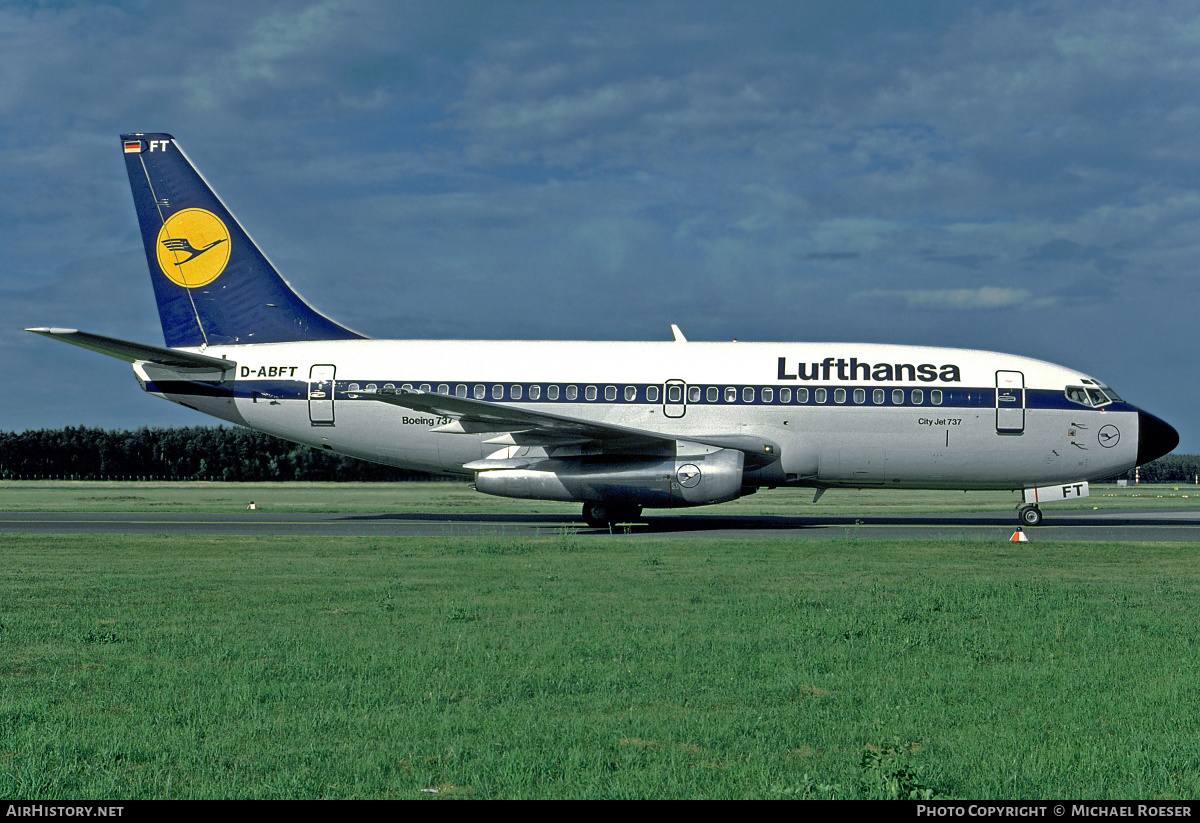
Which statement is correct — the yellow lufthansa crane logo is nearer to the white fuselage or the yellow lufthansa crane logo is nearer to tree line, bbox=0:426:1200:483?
the white fuselage

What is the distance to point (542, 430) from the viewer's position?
22.7 m

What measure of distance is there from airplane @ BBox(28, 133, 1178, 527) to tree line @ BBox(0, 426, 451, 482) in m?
46.3

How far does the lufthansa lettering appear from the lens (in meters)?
24.2

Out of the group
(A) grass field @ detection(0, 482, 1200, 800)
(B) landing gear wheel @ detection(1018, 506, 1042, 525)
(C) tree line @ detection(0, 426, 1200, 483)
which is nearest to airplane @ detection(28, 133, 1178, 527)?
(B) landing gear wheel @ detection(1018, 506, 1042, 525)

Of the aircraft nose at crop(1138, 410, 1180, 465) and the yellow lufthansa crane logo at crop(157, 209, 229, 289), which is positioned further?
the yellow lufthansa crane logo at crop(157, 209, 229, 289)

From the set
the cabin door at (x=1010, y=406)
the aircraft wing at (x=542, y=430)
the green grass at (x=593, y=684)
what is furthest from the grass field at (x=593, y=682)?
the cabin door at (x=1010, y=406)

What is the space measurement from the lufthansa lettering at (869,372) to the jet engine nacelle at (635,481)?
9.62 feet

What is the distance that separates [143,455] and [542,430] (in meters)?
60.4

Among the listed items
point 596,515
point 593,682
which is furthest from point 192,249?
point 593,682

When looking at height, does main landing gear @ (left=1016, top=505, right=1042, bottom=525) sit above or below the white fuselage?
below

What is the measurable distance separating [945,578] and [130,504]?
30198 millimetres

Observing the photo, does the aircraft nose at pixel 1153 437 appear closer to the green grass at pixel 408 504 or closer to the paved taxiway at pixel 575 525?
the paved taxiway at pixel 575 525

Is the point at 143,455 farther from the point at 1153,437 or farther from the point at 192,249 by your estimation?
the point at 1153,437
